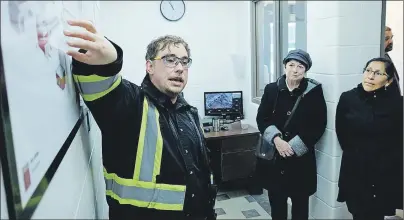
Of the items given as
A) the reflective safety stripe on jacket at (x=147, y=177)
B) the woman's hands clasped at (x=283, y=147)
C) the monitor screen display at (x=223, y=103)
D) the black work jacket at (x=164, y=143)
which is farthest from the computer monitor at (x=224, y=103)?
the reflective safety stripe on jacket at (x=147, y=177)

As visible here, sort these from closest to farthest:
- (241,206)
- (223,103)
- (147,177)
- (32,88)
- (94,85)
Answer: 1. (32,88)
2. (94,85)
3. (147,177)
4. (241,206)
5. (223,103)

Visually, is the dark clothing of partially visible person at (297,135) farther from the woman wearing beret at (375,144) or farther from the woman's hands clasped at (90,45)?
the woman's hands clasped at (90,45)

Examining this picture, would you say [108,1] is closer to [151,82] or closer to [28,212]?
[151,82]

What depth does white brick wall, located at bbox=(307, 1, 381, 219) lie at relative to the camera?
2254mm

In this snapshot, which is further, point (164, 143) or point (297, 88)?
point (297, 88)

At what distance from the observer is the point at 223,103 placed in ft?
12.0

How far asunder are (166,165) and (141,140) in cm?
13

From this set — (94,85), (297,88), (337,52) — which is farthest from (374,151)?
(94,85)

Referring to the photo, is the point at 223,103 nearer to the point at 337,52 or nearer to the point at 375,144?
the point at 337,52

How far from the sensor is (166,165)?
1076mm

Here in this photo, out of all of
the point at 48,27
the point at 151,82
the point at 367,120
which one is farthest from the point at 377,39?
the point at 48,27

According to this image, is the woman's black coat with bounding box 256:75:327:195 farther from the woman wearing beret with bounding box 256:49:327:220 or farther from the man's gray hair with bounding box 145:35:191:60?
the man's gray hair with bounding box 145:35:191:60

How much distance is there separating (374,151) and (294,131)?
52 centimetres

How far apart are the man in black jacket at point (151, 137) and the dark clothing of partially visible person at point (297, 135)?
1.13 m
